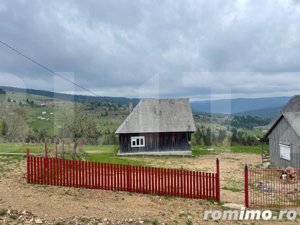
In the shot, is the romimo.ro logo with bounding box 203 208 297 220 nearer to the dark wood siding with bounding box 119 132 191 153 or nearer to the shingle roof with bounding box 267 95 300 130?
the shingle roof with bounding box 267 95 300 130

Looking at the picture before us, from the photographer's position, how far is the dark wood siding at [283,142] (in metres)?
24.8

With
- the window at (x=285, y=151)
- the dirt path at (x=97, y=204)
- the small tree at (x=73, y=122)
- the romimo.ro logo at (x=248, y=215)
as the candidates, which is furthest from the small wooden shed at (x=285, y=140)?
the small tree at (x=73, y=122)

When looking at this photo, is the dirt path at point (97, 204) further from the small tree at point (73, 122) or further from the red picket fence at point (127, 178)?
the small tree at point (73, 122)

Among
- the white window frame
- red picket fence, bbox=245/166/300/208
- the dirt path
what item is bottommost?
red picket fence, bbox=245/166/300/208

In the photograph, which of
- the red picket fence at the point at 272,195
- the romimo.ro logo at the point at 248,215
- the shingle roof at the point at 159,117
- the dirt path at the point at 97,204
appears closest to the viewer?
the dirt path at the point at 97,204

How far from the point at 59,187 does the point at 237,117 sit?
75.4 metres

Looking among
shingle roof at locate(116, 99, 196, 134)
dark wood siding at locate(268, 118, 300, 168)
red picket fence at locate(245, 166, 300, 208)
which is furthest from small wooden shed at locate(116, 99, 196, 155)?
red picket fence at locate(245, 166, 300, 208)

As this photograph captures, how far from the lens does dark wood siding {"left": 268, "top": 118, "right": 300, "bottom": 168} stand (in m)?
24.8

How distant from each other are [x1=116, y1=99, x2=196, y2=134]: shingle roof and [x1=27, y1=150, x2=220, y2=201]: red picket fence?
72.5 ft

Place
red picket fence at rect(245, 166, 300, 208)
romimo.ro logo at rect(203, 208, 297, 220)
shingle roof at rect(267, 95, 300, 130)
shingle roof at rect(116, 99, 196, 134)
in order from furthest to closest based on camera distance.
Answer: shingle roof at rect(116, 99, 196, 134), shingle roof at rect(267, 95, 300, 130), red picket fence at rect(245, 166, 300, 208), romimo.ro logo at rect(203, 208, 297, 220)

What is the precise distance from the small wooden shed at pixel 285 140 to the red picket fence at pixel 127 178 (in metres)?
13.1

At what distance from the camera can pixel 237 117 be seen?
280ft

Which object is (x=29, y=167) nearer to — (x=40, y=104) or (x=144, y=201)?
(x=144, y=201)

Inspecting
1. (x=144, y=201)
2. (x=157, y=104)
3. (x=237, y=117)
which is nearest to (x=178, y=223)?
(x=144, y=201)
